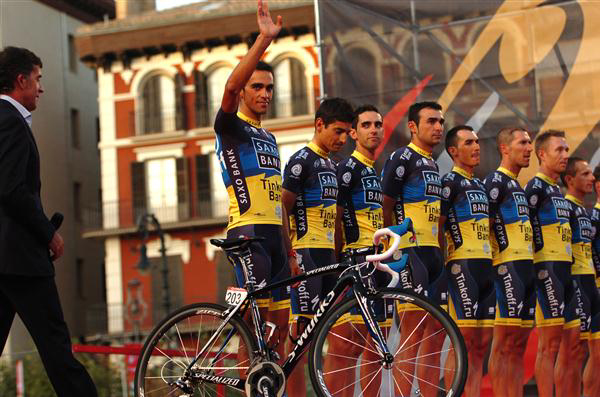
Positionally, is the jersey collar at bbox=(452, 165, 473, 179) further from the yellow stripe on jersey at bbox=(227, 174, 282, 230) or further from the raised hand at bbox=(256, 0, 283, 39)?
the raised hand at bbox=(256, 0, 283, 39)

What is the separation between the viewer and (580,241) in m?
11.7

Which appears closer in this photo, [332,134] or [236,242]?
[236,242]

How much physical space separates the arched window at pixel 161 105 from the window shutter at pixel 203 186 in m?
1.47

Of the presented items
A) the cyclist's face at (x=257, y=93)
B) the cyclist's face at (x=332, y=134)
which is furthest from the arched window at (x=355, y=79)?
the cyclist's face at (x=257, y=93)

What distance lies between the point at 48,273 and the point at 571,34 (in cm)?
793

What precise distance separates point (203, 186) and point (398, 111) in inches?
1174

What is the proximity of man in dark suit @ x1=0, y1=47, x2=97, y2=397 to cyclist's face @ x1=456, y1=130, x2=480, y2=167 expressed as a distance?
14.6 feet

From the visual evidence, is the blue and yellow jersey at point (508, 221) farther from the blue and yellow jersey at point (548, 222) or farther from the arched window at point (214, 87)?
the arched window at point (214, 87)

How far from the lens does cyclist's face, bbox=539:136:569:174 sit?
11.3 metres

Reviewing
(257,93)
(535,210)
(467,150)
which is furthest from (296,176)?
(535,210)

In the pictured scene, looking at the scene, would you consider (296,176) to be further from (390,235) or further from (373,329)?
(373,329)

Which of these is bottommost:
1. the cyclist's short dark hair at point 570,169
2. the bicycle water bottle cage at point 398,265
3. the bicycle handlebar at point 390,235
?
the bicycle water bottle cage at point 398,265

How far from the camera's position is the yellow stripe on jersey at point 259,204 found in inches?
312

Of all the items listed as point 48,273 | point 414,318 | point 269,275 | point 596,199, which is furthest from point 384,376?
point 596,199
